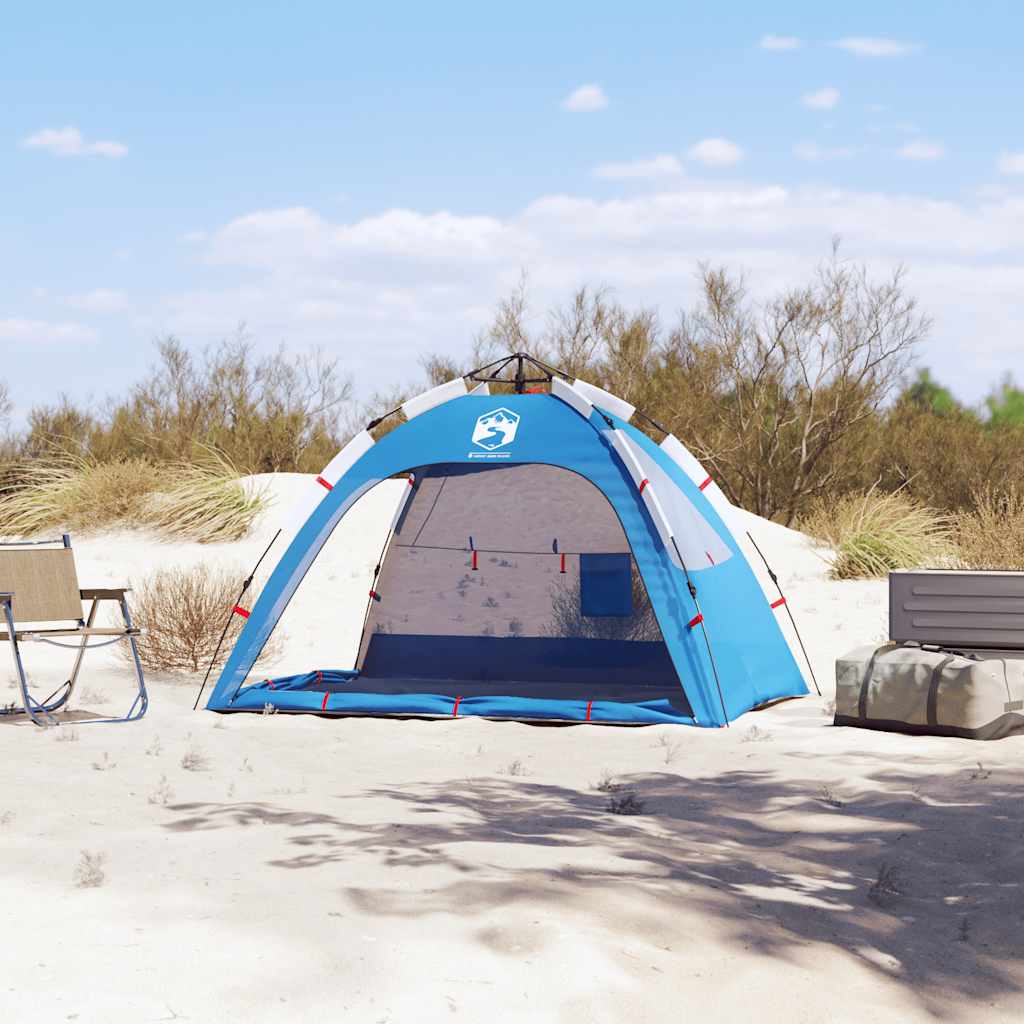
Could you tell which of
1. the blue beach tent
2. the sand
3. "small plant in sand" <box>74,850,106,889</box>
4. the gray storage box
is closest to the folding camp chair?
the sand

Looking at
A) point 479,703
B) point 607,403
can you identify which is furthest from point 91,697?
point 607,403

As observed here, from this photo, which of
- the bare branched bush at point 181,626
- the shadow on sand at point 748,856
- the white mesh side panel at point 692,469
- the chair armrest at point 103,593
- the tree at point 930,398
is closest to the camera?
the shadow on sand at point 748,856

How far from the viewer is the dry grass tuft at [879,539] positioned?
44.6 ft

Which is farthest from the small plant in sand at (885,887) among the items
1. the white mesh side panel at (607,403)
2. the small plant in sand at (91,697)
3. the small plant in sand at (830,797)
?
the small plant in sand at (91,697)

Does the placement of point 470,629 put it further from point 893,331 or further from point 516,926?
point 893,331

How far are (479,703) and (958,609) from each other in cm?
262

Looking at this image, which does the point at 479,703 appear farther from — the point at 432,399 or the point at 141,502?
the point at 141,502

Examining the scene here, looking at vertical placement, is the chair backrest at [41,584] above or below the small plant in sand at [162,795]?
above

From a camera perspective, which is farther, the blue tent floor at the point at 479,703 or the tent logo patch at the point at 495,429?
the tent logo patch at the point at 495,429

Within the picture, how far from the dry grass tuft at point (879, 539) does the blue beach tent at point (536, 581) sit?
541 centimetres

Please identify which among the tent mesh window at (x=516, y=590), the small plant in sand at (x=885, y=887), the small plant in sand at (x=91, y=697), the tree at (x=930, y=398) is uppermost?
the tree at (x=930, y=398)

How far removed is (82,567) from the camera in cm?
1368

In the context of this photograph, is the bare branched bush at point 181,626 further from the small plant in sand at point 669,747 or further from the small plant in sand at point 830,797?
the small plant in sand at point 830,797

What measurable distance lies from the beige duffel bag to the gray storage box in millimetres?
131
